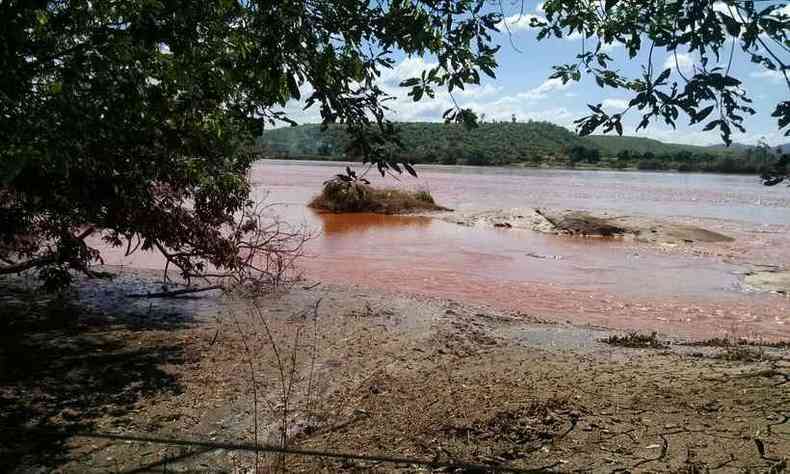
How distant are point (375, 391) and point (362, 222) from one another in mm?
15140

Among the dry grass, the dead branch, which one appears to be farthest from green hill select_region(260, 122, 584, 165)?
the dead branch

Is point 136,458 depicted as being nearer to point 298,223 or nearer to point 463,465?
point 463,465

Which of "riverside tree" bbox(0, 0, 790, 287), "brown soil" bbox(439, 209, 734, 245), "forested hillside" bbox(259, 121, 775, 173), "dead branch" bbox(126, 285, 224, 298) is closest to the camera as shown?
"riverside tree" bbox(0, 0, 790, 287)

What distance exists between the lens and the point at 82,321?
732cm

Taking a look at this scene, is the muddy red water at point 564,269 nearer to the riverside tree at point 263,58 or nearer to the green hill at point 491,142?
the riverside tree at point 263,58

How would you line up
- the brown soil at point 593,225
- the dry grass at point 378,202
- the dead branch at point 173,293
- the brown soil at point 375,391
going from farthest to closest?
the dry grass at point 378,202 → the brown soil at point 593,225 → the dead branch at point 173,293 → the brown soil at point 375,391

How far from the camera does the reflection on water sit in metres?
18.5

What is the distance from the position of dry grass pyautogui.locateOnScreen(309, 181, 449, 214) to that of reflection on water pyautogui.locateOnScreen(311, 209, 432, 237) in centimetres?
59

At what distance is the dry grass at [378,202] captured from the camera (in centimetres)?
2319

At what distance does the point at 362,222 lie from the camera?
20422 mm

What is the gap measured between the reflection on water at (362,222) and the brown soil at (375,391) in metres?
9.95

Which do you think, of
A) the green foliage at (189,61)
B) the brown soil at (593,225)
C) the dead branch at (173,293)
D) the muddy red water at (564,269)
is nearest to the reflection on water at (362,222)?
the muddy red water at (564,269)

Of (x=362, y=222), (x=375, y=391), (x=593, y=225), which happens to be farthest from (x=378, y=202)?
(x=375, y=391)

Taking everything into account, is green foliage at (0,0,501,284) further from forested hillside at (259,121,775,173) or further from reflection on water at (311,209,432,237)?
forested hillside at (259,121,775,173)
